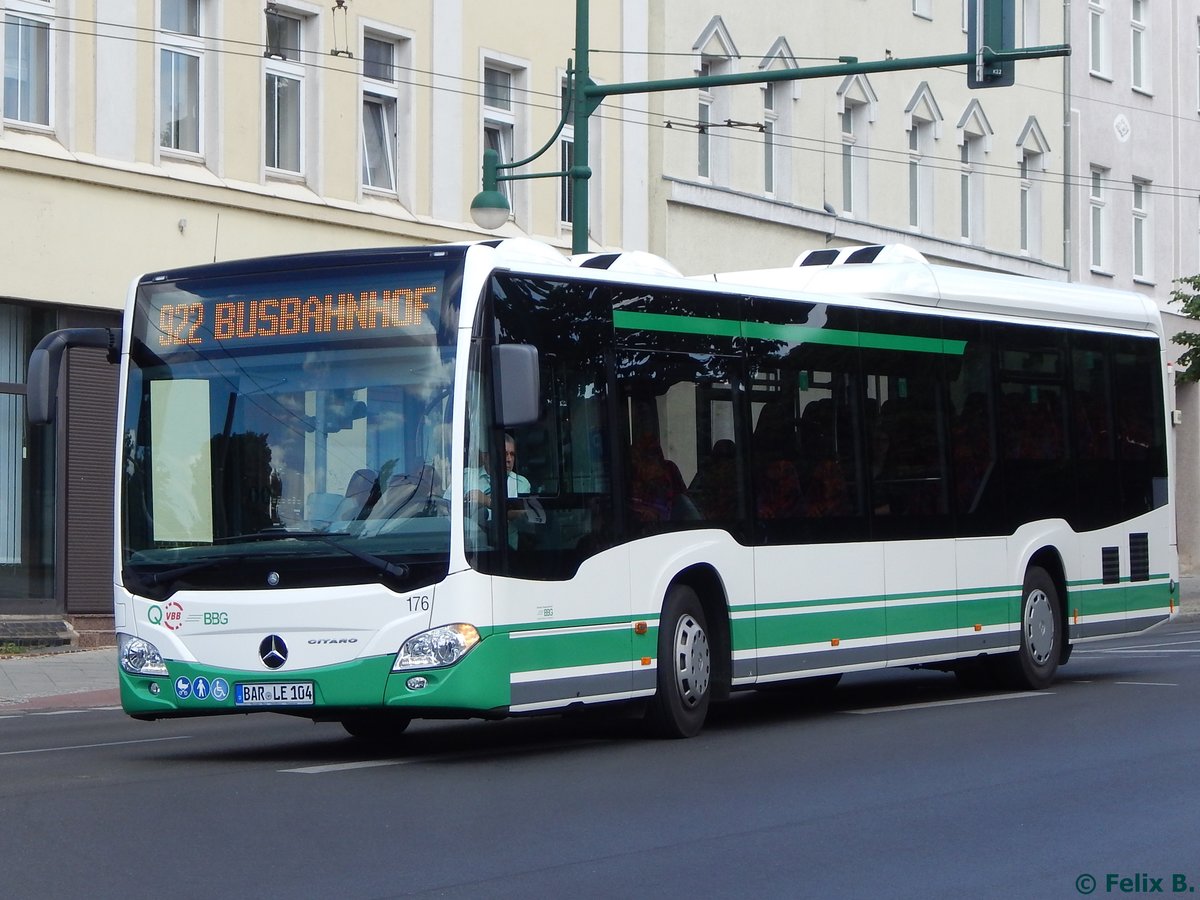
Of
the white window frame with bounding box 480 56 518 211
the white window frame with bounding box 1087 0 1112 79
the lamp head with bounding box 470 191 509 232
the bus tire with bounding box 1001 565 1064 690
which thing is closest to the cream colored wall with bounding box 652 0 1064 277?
the white window frame with bounding box 1087 0 1112 79

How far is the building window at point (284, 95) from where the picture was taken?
25.1m

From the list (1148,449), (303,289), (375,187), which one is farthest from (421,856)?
(375,187)

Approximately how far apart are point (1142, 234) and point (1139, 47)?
3923 mm

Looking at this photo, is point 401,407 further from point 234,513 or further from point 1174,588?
point 1174,588

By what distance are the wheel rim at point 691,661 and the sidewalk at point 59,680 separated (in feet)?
21.9

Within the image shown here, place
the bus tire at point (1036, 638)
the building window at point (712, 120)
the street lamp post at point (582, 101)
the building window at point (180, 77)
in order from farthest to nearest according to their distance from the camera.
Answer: the building window at point (712, 120), the building window at point (180, 77), the street lamp post at point (582, 101), the bus tire at point (1036, 638)

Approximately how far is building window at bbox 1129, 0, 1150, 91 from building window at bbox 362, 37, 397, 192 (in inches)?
865

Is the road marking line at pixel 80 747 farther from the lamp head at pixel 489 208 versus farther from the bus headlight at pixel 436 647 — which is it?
the lamp head at pixel 489 208

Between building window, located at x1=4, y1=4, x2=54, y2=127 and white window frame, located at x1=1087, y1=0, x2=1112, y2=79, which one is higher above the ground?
white window frame, located at x1=1087, y1=0, x2=1112, y2=79

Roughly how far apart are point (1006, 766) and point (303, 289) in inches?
179

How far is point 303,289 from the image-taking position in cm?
1151

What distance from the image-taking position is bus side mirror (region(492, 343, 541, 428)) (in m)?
11.1

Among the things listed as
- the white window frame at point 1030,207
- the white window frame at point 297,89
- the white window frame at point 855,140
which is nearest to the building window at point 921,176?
the white window frame at point 855,140

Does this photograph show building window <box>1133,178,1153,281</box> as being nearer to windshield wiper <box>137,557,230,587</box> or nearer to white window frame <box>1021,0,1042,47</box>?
white window frame <box>1021,0,1042,47</box>
